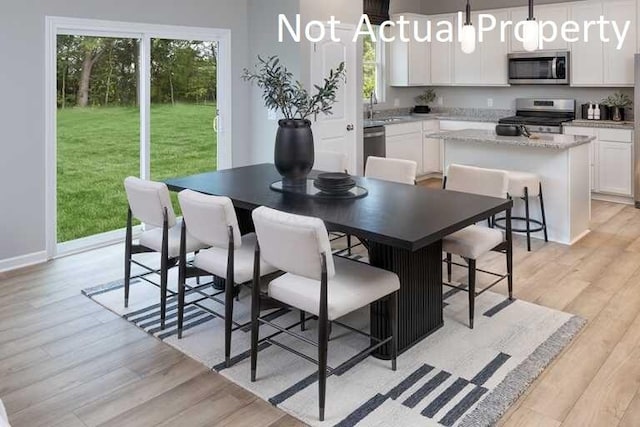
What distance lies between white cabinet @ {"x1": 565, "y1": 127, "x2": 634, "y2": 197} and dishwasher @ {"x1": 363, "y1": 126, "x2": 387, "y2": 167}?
2.33m

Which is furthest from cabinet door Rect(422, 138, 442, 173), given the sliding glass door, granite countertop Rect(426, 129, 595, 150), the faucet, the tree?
the tree

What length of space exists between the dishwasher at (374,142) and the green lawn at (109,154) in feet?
7.03

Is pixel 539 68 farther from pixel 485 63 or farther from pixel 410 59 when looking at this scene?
pixel 410 59

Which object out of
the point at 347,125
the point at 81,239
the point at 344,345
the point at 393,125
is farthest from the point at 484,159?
the point at 81,239

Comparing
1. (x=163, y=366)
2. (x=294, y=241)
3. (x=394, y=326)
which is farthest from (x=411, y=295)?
(x=163, y=366)

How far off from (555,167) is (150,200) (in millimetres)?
3549

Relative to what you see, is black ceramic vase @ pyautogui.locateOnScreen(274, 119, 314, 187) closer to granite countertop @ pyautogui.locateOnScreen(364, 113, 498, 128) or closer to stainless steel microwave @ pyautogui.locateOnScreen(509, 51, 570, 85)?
granite countertop @ pyautogui.locateOnScreen(364, 113, 498, 128)

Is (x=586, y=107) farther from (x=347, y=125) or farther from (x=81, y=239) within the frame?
(x=81, y=239)

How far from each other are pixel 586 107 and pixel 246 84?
172 inches

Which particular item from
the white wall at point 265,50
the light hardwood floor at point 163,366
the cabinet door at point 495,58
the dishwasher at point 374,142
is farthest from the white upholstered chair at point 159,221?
the cabinet door at point 495,58

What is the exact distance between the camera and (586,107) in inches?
284

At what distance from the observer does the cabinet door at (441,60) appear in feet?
27.4

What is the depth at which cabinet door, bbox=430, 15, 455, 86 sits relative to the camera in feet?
27.4

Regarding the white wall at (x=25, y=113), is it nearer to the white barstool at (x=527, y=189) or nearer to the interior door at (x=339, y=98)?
the interior door at (x=339, y=98)
